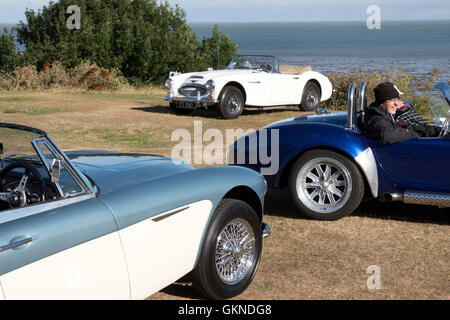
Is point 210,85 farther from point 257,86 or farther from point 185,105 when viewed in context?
point 257,86

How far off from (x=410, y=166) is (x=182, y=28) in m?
32.4

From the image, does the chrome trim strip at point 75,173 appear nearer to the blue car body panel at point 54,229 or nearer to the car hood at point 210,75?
the blue car body panel at point 54,229

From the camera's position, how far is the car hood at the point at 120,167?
3651 mm

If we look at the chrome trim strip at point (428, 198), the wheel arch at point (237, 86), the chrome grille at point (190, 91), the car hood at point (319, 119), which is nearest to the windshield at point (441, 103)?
the chrome trim strip at point (428, 198)

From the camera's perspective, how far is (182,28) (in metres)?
37.0

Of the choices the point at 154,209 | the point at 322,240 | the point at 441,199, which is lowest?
the point at 322,240

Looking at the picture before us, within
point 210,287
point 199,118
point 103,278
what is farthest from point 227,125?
point 103,278

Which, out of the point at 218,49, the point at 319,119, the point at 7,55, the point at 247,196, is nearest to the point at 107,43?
the point at 7,55

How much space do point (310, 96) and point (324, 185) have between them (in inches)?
407

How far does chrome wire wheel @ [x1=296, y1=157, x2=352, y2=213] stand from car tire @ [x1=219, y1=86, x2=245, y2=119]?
7992 mm

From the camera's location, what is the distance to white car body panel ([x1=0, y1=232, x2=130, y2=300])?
2721mm

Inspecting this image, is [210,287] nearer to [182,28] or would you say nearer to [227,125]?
[227,125]

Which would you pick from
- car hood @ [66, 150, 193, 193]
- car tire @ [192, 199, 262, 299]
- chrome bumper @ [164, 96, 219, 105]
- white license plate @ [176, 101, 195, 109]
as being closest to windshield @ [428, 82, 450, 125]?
car tire @ [192, 199, 262, 299]

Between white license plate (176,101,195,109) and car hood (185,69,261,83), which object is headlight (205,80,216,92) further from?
white license plate (176,101,195,109)
